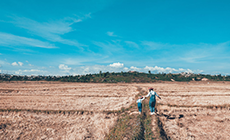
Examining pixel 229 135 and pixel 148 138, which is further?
pixel 229 135

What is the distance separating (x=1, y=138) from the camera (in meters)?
9.83

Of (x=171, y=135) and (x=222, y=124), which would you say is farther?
(x=222, y=124)

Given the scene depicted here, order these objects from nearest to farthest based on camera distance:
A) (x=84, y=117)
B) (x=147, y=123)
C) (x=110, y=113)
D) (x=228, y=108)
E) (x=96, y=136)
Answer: (x=96, y=136) < (x=147, y=123) < (x=84, y=117) < (x=110, y=113) < (x=228, y=108)

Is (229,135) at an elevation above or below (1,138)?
above

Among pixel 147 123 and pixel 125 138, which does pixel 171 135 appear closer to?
pixel 147 123

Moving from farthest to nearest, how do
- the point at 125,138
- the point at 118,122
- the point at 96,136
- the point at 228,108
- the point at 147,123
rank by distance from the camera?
the point at 228,108, the point at 118,122, the point at 147,123, the point at 96,136, the point at 125,138

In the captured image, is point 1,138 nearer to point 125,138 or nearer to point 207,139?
point 125,138

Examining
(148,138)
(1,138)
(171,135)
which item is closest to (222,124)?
(171,135)

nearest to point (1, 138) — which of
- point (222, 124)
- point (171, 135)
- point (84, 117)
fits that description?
point (84, 117)

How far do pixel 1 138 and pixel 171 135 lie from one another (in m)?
12.6

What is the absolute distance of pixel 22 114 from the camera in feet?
47.0

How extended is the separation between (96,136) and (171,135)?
5.31m

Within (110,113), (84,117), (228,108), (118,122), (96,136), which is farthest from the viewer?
(228,108)

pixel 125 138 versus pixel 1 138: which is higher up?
pixel 125 138
